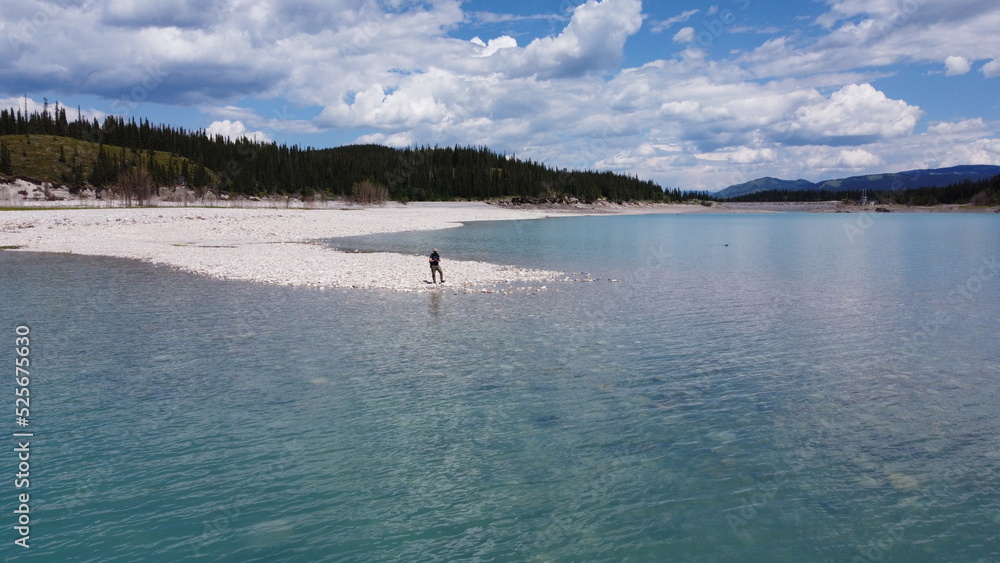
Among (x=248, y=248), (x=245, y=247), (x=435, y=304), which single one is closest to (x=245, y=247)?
(x=245, y=247)

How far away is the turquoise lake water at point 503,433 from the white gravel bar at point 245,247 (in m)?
7.58

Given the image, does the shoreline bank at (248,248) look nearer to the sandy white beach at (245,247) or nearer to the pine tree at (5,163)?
the sandy white beach at (245,247)

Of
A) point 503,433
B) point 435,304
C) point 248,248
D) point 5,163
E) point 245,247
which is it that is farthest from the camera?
point 5,163

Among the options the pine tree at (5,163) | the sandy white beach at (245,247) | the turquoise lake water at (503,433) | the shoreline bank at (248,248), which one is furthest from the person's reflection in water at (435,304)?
the pine tree at (5,163)

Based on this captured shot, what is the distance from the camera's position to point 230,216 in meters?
78.0

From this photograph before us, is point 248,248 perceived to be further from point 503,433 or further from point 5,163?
point 5,163

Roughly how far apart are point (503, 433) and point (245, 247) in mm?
41174

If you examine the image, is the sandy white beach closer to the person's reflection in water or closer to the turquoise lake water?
the person's reflection in water

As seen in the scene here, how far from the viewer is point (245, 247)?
156 feet

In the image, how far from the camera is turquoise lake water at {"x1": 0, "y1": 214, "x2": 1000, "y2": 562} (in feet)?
27.6

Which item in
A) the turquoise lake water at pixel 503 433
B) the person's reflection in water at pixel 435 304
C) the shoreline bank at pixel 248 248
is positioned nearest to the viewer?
the turquoise lake water at pixel 503 433

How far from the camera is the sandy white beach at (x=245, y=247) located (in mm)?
32125

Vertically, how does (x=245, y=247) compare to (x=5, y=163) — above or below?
below

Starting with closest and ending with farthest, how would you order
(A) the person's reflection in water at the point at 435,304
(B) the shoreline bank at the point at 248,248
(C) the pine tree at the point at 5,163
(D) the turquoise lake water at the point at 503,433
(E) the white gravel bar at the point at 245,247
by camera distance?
(D) the turquoise lake water at the point at 503,433
(A) the person's reflection in water at the point at 435,304
(B) the shoreline bank at the point at 248,248
(E) the white gravel bar at the point at 245,247
(C) the pine tree at the point at 5,163
